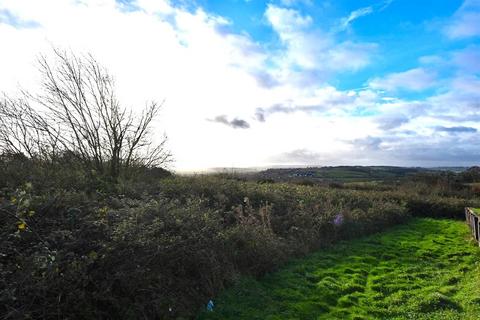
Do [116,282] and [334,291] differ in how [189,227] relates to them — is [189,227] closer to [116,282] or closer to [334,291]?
[116,282]

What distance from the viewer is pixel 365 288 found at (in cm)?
880

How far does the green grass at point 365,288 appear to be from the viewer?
6965mm

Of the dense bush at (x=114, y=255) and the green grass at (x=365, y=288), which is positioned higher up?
the dense bush at (x=114, y=255)

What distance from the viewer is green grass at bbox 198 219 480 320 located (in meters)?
6.96

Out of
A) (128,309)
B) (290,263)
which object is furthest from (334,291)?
(128,309)

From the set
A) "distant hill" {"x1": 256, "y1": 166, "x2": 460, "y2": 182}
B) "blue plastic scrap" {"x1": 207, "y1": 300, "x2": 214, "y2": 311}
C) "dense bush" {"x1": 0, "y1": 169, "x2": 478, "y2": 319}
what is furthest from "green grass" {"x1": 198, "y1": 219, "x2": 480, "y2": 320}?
"distant hill" {"x1": 256, "y1": 166, "x2": 460, "y2": 182}

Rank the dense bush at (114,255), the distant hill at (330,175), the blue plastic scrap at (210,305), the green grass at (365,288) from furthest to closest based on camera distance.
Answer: the distant hill at (330,175)
the green grass at (365,288)
the blue plastic scrap at (210,305)
the dense bush at (114,255)

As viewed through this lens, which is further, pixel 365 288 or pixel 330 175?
pixel 330 175

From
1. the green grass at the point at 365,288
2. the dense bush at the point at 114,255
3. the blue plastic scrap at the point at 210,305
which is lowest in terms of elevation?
the green grass at the point at 365,288

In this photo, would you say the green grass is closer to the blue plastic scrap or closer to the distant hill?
the blue plastic scrap

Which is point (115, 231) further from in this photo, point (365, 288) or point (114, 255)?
point (365, 288)

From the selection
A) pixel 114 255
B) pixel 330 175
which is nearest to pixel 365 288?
pixel 114 255

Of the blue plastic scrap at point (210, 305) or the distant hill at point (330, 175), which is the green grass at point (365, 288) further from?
the distant hill at point (330, 175)

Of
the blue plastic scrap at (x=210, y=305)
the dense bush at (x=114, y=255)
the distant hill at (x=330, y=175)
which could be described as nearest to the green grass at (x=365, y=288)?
the blue plastic scrap at (x=210, y=305)
